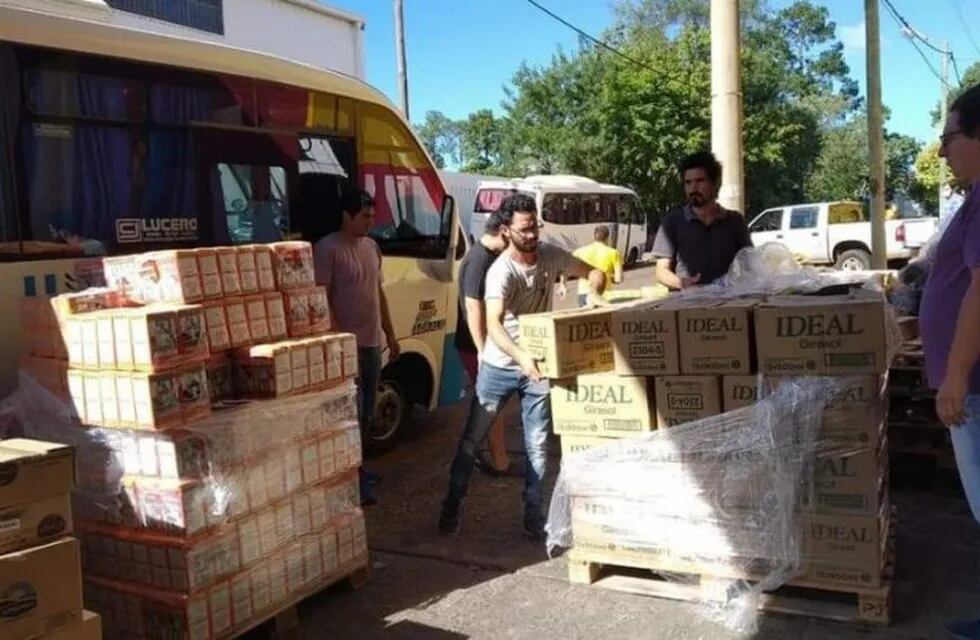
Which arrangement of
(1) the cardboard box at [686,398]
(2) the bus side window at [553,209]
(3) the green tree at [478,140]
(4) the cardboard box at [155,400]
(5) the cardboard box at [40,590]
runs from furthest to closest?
1. (3) the green tree at [478,140]
2. (2) the bus side window at [553,209]
3. (1) the cardboard box at [686,398]
4. (4) the cardboard box at [155,400]
5. (5) the cardboard box at [40,590]

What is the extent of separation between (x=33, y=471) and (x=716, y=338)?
265 centimetres

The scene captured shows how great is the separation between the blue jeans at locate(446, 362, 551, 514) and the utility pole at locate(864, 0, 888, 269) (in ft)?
38.0

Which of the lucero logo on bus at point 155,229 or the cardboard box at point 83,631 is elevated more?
the lucero logo on bus at point 155,229

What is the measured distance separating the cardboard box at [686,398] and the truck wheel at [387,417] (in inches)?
123

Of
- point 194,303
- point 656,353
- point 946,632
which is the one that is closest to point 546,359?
point 656,353

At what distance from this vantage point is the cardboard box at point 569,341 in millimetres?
4102

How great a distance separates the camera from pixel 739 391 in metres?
3.74

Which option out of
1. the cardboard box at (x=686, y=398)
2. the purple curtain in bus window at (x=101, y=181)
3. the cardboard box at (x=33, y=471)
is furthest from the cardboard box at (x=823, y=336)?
the purple curtain in bus window at (x=101, y=181)

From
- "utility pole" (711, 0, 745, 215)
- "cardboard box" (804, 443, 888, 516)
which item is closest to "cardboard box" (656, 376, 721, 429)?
"cardboard box" (804, 443, 888, 516)

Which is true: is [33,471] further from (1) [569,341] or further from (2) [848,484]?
(2) [848,484]

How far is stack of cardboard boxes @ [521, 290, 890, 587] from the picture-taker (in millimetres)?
3539

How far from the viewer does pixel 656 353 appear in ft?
12.9

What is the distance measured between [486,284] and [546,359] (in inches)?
27.2

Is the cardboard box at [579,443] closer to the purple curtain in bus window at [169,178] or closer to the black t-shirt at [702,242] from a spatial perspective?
the black t-shirt at [702,242]
